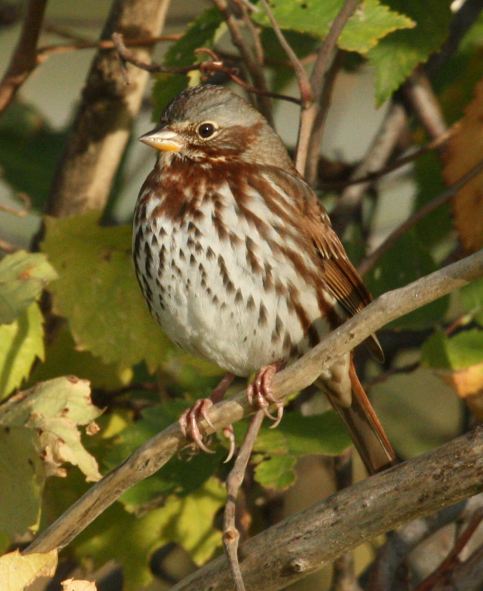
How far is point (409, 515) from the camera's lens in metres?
3.06

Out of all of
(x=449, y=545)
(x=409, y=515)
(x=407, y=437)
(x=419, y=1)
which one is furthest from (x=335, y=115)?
(x=409, y=515)

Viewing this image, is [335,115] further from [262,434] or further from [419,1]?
[262,434]

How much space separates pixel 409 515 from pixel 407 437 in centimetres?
242

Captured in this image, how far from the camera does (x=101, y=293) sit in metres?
4.12

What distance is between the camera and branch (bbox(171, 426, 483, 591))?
299 cm

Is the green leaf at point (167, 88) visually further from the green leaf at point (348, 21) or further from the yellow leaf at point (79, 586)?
the yellow leaf at point (79, 586)

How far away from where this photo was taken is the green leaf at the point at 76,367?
4.39 m

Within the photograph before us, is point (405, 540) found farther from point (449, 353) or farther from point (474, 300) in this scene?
point (474, 300)

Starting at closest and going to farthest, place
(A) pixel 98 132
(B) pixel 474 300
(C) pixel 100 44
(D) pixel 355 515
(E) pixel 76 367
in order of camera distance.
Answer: (D) pixel 355 515
(B) pixel 474 300
(C) pixel 100 44
(E) pixel 76 367
(A) pixel 98 132

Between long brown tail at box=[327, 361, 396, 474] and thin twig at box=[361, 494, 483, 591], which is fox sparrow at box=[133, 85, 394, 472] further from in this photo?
thin twig at box=[361, 494, 483, 591]

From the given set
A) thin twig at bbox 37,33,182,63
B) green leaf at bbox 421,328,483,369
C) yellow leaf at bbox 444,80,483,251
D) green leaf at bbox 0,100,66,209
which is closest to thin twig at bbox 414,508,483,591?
green leaf at bbox 421,328,483,369

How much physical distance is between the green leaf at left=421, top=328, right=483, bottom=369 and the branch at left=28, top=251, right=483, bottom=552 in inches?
30.5

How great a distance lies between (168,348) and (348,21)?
1108mm

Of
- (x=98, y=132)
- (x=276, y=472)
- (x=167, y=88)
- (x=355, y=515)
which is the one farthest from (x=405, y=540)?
(x=98, y=132)
